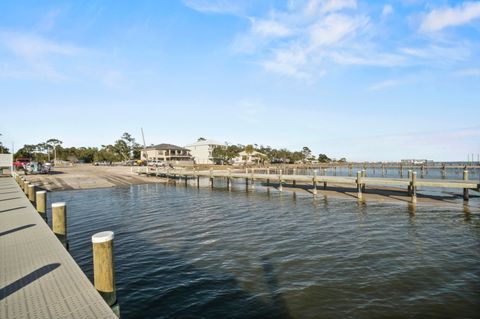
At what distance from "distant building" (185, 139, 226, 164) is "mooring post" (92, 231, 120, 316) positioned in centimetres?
10678

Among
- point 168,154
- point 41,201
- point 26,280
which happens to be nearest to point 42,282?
point 26,280

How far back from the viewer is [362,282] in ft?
31.3

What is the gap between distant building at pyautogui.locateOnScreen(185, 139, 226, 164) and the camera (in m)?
114

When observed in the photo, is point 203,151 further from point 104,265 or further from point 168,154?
point 104,265

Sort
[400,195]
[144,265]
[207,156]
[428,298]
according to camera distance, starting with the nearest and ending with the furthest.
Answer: [428,298] < [144,265] < [400,195] < [207,156]

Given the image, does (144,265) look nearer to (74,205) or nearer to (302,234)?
(302,234)

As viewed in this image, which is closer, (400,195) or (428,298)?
(428,298)

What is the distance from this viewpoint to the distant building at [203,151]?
113750 mm

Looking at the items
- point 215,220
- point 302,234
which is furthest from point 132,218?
point 302,234

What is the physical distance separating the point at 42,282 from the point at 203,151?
359 feet

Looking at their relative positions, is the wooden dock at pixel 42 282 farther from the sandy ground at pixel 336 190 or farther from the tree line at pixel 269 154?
the tree line at pixel 269 154

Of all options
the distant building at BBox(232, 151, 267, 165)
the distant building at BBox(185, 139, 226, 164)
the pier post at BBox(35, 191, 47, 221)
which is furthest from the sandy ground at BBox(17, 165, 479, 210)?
the distant building at BBox(232, 151, 267, 165)

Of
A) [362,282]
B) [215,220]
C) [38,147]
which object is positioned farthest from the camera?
[38,147]

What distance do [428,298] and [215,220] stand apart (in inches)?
502
